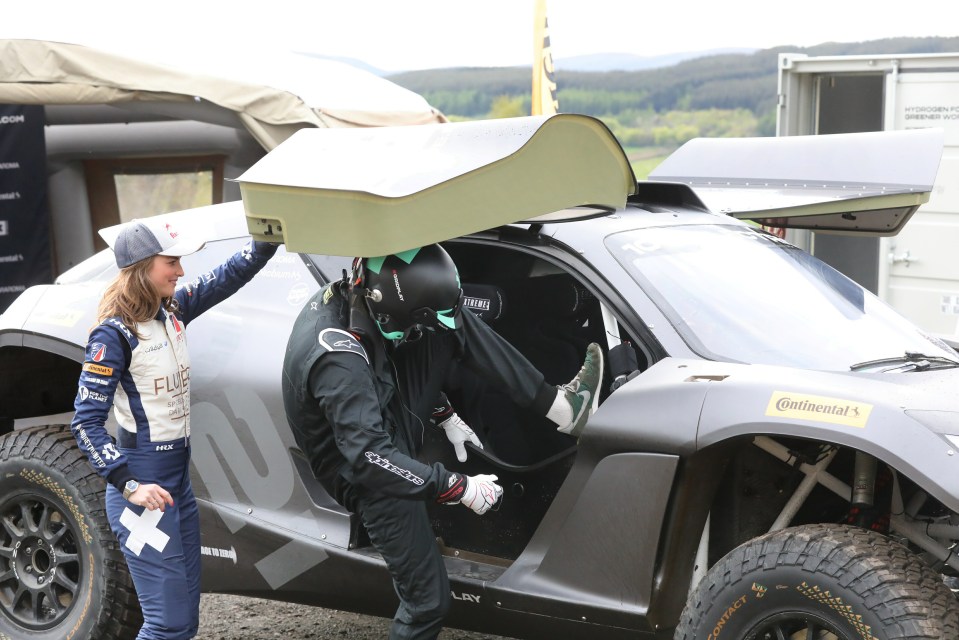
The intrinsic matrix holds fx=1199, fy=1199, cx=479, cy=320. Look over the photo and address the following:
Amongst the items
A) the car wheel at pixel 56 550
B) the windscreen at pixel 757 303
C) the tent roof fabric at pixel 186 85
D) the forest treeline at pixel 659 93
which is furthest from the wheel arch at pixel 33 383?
the forest treeline at pixel 659 93

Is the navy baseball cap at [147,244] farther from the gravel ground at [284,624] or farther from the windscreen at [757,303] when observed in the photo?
the gravel ground at [284,624]

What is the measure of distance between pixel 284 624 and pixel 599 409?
7.94 feet

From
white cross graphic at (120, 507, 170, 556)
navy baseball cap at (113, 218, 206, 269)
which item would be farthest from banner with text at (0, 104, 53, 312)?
white cross graphic at (120, 507, 170, 556)

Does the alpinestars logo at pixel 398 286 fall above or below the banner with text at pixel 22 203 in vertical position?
above

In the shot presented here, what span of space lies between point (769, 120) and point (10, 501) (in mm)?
43550

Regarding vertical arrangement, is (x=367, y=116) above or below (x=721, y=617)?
above

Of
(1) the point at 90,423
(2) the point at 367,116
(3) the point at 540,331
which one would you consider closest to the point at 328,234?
(1) the point at 90,423

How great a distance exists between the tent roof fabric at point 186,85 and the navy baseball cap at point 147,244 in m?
4.64

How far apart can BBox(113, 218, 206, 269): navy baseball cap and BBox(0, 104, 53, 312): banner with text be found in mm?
5625

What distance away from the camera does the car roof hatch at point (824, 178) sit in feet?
13.9

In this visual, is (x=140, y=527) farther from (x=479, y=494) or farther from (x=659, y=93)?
(x=659, y=93)

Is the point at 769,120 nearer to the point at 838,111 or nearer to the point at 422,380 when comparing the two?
the point at 838,111

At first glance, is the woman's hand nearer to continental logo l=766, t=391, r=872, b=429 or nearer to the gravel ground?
the gravel ground

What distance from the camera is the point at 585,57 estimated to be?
120562mm
